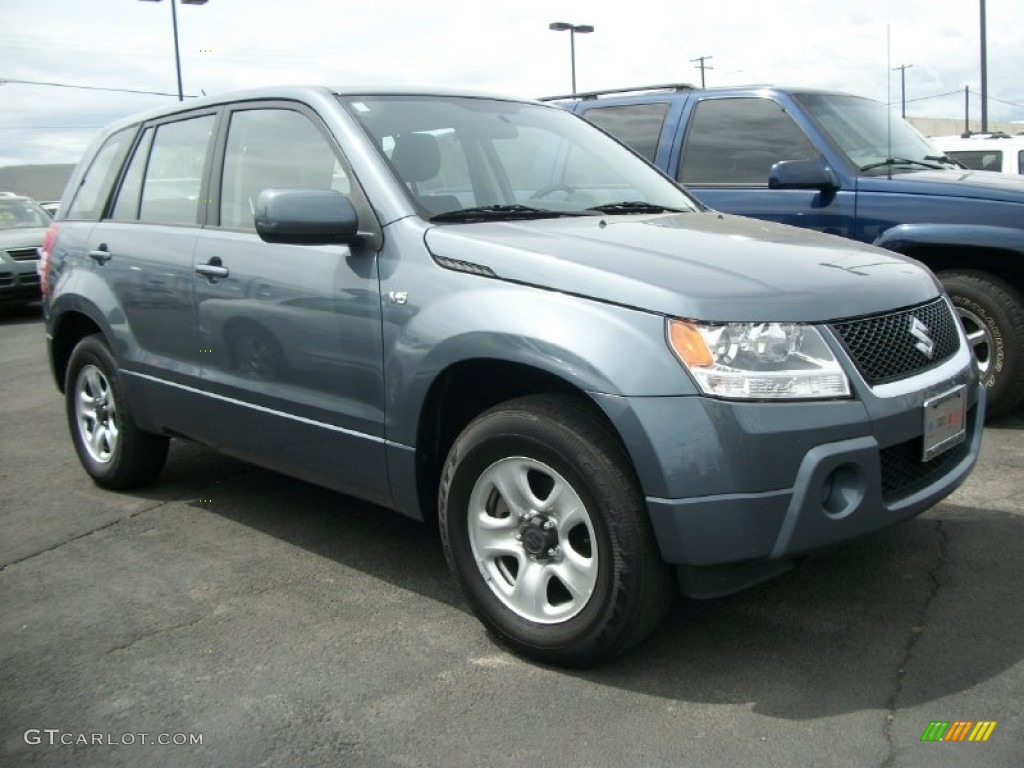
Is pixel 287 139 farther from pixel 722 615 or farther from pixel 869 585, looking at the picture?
pixel 869 585

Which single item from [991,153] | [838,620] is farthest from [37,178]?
[838,620]

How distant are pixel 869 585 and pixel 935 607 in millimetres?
250

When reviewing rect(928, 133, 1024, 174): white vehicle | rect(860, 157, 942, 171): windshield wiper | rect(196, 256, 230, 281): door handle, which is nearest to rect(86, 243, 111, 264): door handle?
rect(196, 256, 230, 281): door handle

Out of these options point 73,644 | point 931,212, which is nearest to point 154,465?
point 73,644

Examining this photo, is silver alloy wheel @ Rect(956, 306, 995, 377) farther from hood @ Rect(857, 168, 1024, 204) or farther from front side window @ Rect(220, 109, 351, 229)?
front side window @ Rect(220, 109, 351, 229)

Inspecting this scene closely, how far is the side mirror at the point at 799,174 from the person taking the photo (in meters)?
5.79

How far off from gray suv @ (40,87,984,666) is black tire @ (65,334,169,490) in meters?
0.23

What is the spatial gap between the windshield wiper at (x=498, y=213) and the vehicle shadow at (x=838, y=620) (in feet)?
4.42

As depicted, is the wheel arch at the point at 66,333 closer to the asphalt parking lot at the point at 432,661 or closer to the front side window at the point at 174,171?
the front side window at the point at 174,171

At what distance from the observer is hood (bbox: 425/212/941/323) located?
2852 mm

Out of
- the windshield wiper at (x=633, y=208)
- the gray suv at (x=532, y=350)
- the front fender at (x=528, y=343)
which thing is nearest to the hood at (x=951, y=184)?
the gray suv at (x=532, y=350)

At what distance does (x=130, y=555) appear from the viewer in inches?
167

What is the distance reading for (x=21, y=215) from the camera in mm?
14633

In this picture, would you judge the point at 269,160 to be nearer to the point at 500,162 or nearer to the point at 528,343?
the point at 500,162
